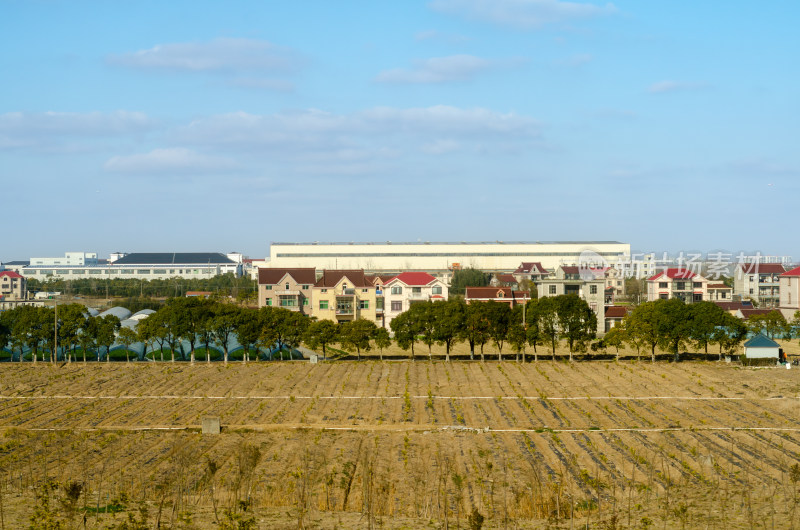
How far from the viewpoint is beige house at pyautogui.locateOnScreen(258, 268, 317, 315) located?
147 feet

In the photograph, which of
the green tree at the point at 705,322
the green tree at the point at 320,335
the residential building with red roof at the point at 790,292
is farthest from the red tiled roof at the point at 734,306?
the green tree at the point at 320,335

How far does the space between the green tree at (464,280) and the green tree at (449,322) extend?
3602 centimetres

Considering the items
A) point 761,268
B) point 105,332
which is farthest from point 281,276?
point 761,268

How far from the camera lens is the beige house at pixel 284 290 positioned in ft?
147

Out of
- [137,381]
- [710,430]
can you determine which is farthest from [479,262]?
[710,430]

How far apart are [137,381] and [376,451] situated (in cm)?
1284

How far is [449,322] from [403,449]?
14.6m

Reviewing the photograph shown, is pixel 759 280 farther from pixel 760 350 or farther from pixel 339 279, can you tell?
pixel 339 279

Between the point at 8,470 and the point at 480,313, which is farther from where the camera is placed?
the point at 480,313

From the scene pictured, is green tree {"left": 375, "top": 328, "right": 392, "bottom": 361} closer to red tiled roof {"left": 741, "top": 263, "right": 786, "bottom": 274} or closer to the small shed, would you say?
the small shed

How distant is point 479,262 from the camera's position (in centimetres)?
8762

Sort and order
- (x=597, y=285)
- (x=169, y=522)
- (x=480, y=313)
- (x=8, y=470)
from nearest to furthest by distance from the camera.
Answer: (x=169, y=522) < (x=8, y=470) < (x=480, y=313) < (x=597, y=285)

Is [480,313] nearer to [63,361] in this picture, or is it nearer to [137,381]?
[137,381]

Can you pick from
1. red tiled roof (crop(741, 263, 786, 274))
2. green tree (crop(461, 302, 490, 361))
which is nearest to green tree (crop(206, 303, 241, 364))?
green tree (crop(461, 302, 490, 361))
